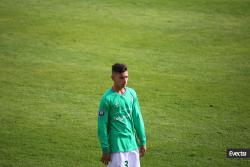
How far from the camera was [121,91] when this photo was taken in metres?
5.70

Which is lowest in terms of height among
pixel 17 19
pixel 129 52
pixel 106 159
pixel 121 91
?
pixel 106 159

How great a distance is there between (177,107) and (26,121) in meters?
2.99

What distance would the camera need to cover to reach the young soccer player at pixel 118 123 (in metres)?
5.55

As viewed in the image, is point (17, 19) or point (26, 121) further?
point (17, 19)

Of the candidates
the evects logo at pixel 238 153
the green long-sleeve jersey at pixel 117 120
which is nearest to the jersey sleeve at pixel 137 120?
the green long-sleeve jersey at pixel 117 120

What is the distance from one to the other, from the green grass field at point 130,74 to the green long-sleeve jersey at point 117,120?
1.58 m

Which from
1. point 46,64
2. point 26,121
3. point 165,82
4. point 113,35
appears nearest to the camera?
point 26,121

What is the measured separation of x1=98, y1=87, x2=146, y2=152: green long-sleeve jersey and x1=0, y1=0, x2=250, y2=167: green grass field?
1579mm

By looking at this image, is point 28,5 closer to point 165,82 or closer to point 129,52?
point 129,52

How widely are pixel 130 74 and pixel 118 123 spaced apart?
17.5 ft

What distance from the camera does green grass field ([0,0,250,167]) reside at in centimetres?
766


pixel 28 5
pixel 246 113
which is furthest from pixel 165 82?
pixel 28 5

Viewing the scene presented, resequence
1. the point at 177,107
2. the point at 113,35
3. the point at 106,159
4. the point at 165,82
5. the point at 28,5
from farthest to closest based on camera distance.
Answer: the point at 28,5, the point at 113,35, the point at 165,82, the point at 177,107, the point at 106,159

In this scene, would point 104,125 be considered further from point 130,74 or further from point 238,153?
point 130,74
